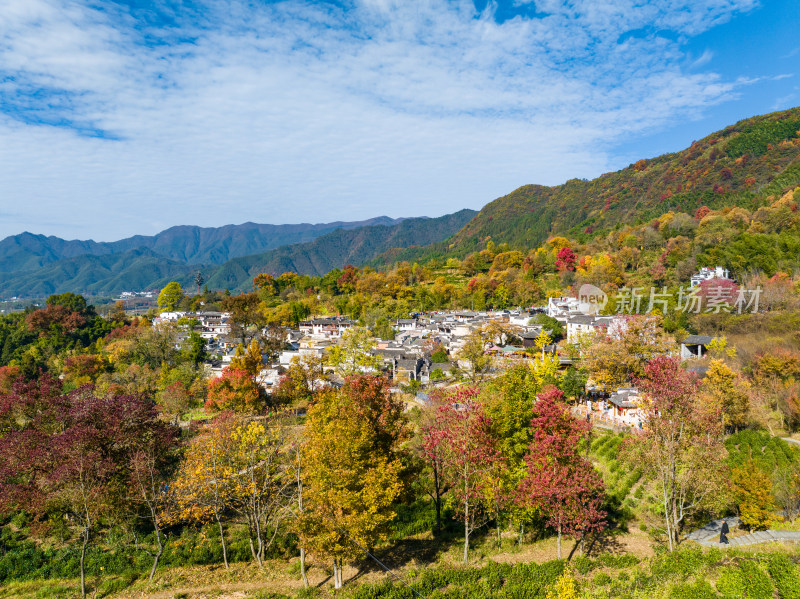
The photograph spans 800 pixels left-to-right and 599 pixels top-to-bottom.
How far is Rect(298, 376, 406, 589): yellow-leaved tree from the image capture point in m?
12.6

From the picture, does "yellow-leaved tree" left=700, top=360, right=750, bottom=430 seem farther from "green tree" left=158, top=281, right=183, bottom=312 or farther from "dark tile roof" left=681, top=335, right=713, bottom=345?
"green tree" left=158, top=281, right=183, bottom=312

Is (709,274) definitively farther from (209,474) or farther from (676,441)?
(209,474)

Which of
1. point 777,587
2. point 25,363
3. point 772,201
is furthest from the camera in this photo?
point 772,201

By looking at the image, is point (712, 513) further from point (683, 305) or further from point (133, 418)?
point (683, 305)

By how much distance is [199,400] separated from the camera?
36.8 m

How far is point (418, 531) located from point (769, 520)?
12.3 m

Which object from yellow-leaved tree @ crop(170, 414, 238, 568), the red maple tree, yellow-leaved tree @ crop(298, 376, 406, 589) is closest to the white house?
the red maple tree

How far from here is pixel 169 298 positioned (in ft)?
276

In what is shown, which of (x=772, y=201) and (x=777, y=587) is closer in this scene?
(x=777, y=587)

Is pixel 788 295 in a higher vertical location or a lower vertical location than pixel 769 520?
higher

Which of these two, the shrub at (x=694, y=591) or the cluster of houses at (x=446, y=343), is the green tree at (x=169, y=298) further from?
the shrub at (x=694, y=591)

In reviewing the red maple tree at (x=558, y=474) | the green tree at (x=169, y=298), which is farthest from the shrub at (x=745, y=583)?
the green tree at (x=169, y=298)

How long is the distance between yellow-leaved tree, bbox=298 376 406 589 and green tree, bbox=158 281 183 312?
81649mm

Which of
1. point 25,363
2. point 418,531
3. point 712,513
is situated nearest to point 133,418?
point 418,531
